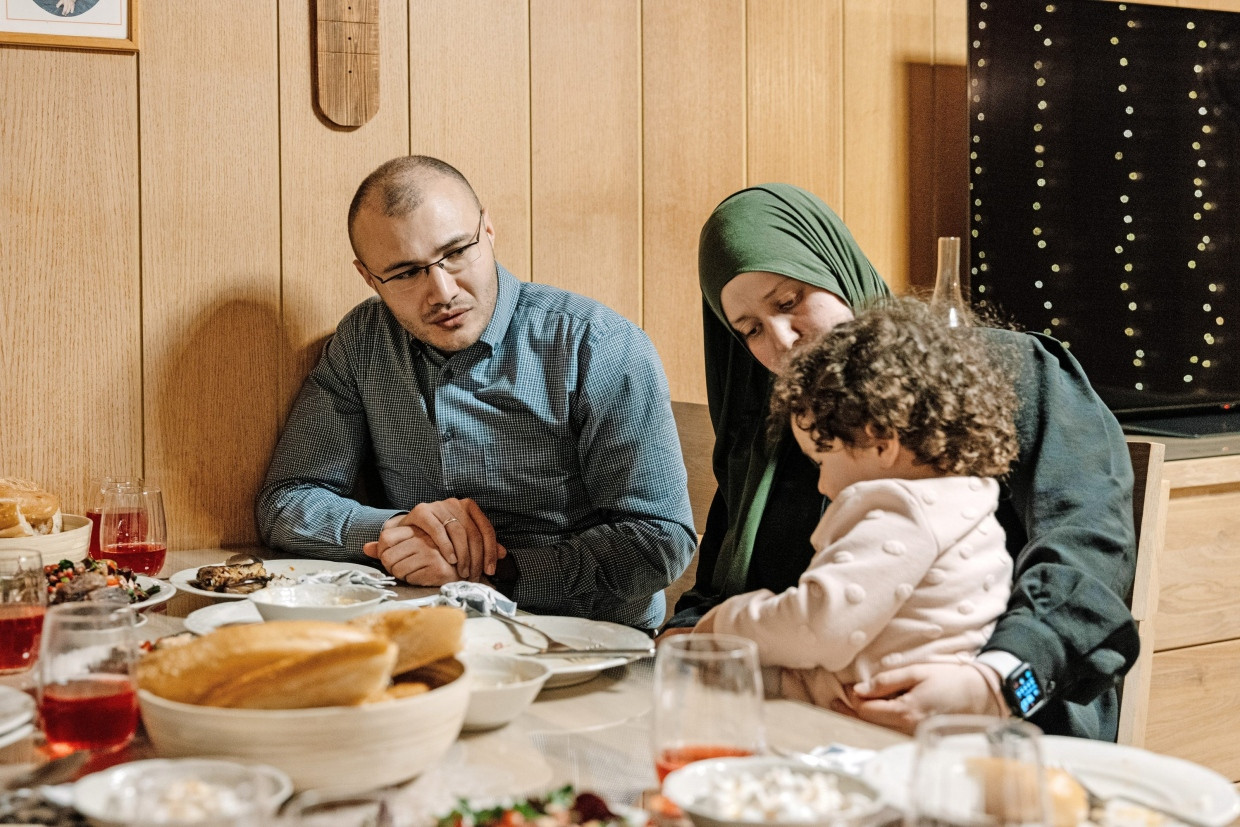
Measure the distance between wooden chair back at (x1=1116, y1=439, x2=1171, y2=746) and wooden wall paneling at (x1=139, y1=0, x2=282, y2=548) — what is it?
147 cm

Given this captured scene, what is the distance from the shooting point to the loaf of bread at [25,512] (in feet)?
5.27

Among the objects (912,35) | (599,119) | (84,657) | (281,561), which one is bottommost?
(281,561)

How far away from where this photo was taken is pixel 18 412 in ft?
6.77

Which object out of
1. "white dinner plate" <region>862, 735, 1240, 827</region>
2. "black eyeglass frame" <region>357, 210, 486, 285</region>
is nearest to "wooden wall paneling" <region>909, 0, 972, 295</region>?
"black eyeglass frame" <region>357, 210, 486, 285</region>

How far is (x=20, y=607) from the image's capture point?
3.89 ft

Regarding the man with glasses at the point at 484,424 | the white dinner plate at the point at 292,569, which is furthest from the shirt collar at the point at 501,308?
the white dinner plate at the point at 292,569

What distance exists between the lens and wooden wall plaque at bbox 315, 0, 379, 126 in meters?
2.20

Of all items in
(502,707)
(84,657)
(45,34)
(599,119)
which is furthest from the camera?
(599,119)

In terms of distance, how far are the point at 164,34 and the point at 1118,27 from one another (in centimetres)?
201

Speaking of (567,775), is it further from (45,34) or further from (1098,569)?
(45,34)

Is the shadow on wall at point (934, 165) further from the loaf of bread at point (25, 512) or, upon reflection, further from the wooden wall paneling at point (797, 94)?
the loaf of bread at point (25, 512)

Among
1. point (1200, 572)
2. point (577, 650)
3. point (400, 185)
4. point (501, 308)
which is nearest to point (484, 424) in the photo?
point (501, 308)

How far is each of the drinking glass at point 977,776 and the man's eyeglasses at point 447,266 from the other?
1450mm

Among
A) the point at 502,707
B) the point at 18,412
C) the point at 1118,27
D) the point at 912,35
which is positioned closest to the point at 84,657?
the point at 502,707
